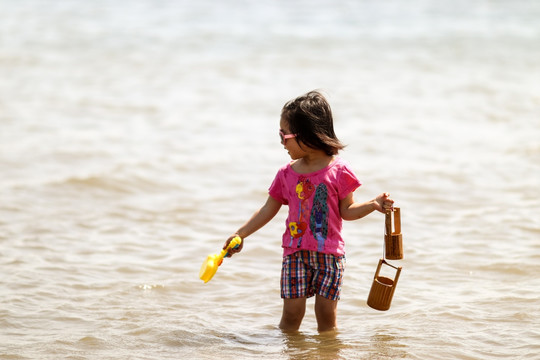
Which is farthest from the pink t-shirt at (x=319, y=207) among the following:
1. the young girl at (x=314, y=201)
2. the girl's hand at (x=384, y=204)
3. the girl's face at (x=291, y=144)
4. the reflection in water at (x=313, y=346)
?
the reflection in water at (x=313, y=346)

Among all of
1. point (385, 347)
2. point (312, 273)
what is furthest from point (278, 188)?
point (385, 347)

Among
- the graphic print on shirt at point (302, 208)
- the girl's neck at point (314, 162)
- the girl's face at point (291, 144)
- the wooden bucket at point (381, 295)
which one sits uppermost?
the girl's face at point (291, 144)

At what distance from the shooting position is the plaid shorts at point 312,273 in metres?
4.02

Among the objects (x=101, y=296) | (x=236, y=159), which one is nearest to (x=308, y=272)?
(x=101, y=296)

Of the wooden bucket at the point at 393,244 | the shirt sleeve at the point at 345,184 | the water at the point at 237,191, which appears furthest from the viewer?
the water at the point at 237,191

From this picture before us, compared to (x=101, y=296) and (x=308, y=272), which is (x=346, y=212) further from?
(x=101, y=296)

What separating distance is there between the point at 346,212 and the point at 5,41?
548 inches

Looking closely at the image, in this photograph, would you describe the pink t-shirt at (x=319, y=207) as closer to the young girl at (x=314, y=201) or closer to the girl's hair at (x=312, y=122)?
the young girl at (x=314, y=201)

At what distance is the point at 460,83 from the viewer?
12.5m

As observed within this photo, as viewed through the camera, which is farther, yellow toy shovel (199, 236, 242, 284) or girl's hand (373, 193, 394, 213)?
yellow toy shovel (199, 236, 242, 284)

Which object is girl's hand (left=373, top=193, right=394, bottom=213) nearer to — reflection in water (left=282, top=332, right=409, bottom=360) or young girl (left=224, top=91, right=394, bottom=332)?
young girl (left=224, top=91, right=394, bottom=332)

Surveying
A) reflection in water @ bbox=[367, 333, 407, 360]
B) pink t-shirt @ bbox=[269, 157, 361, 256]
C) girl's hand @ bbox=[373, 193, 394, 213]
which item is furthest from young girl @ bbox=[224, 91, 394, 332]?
reflection in water @ bbox=[367, 333, 407, 360]

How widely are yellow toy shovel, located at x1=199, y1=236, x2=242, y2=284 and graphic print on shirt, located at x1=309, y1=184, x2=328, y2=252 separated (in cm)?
40

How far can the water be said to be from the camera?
4.43 meters
